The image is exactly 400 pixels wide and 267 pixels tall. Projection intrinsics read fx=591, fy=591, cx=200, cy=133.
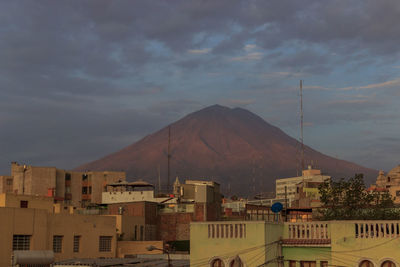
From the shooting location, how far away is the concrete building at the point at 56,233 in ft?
192

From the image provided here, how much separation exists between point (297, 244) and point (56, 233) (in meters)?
39.2

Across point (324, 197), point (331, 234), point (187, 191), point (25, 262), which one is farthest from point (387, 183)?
point (331, 234)

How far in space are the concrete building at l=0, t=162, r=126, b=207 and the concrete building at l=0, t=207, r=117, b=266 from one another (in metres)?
62.9

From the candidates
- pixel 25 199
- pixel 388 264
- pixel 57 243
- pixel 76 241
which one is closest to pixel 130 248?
pixel 76 241

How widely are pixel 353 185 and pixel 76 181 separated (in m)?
95.3

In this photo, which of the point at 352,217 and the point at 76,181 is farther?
the point at 76,181

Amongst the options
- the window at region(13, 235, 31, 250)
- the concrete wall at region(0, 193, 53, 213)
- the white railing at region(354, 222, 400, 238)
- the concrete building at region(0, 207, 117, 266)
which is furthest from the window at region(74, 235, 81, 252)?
the white railing at region(354, 222, 400, 238)

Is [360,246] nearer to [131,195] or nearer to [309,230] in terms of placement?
[309,230]

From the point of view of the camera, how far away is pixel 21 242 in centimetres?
6012

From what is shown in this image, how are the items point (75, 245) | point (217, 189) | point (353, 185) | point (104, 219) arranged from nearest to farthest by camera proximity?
1. point (353, 185)
2. point (75, 245)
3. point (104, 219)
4. point (217, 189)

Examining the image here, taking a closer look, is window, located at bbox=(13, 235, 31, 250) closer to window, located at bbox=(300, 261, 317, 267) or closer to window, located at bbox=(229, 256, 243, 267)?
window, located at bbox=(229, 256, 243, 267)

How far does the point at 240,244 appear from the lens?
32469mm

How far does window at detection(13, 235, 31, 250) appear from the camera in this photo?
195 ft

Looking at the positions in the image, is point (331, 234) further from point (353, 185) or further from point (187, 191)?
point (187, 191)
